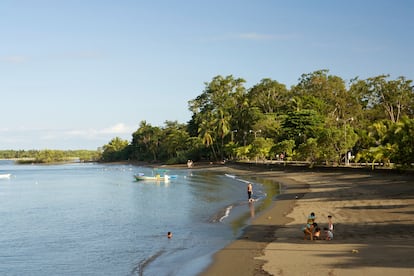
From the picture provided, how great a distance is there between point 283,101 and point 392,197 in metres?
81.9

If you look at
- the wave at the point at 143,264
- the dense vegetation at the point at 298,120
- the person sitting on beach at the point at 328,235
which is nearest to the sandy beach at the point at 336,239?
the person sitting on beach at the point at 328,235

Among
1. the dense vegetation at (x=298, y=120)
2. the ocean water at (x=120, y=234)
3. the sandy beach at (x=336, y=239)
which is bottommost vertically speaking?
the ocean water at (x=120, y=234)

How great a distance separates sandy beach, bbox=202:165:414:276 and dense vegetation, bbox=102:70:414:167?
36.8 feet

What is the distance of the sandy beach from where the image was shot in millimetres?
14388

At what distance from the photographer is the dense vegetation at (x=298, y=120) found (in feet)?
189

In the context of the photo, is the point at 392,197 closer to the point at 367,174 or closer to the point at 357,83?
the point at 367,174

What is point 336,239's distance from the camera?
18.7 m

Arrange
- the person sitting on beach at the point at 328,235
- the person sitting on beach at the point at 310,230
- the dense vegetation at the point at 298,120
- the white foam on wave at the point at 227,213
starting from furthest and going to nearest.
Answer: the dense vegetation at the point at 298,120
the white foam on wave at the point at 227,213
the person sitting on beach at the point at 310,230
the person sitting on beach at the point at 328,235

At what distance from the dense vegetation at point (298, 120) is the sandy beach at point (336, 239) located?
11229 millimetres

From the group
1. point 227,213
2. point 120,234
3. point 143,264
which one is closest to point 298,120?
point 227,213

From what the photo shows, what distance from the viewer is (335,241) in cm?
1828

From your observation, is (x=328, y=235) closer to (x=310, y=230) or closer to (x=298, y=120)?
(x=310, y=230)

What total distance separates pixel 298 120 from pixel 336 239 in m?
63.9

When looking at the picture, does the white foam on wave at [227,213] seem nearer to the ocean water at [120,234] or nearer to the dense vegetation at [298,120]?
the ocean water at [120,234]
